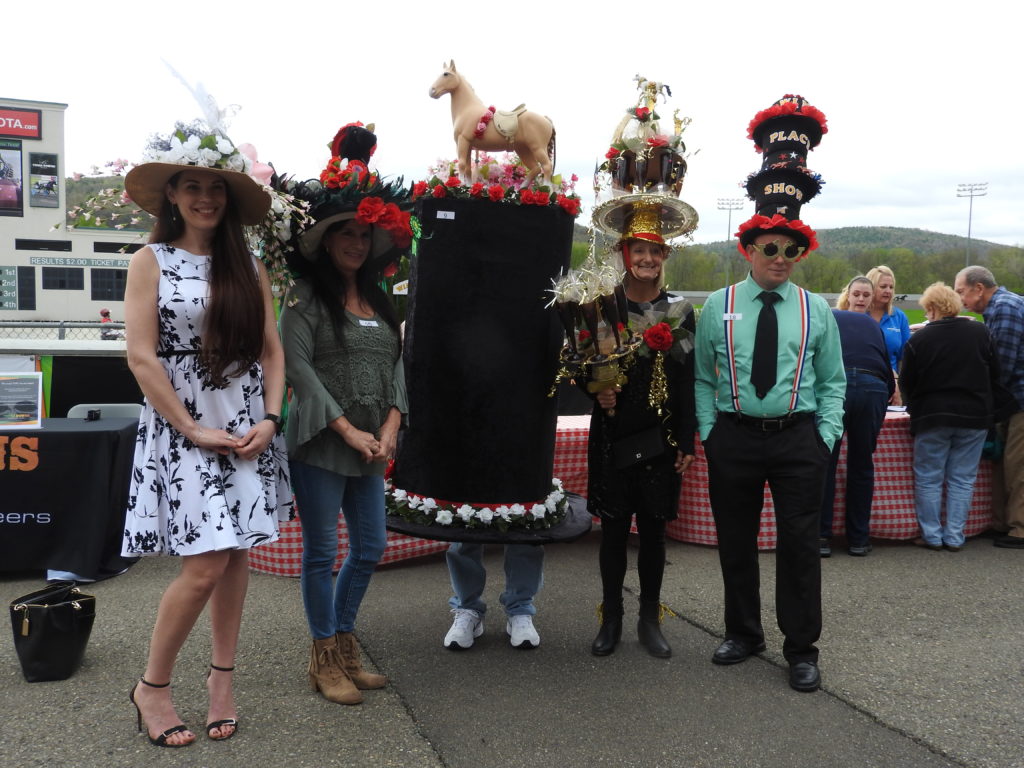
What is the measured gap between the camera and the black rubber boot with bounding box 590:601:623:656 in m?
3.52

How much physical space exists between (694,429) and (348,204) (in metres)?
1.73

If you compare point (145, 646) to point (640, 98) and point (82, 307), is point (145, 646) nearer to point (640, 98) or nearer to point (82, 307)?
point (640, 98)

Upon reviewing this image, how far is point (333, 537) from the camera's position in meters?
2.98

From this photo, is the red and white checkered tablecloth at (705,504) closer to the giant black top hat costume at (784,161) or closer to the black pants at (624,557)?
the black pants at (624,557)

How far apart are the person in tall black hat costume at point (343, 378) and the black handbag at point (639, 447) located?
3.11 feet

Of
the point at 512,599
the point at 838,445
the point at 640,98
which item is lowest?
the point at 512,599

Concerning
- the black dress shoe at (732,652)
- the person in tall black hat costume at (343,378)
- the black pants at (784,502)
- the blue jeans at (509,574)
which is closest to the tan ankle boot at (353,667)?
the person in tall black hat costume at (343,378)

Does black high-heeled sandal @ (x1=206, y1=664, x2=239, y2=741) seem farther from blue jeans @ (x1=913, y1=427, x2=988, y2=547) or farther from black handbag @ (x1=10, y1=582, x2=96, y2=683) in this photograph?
blue jeans @ (x1=913, y1=427, x2=988, y2=547)

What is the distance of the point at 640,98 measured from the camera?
3414 millimetres

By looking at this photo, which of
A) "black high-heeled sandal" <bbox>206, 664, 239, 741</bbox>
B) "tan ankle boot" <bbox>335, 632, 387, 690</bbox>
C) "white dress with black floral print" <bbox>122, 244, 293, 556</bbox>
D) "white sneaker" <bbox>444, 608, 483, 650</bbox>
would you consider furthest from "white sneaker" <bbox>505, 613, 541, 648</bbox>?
"white dress with black floral print" <bbox>122, 244, 293, 556</bbox>

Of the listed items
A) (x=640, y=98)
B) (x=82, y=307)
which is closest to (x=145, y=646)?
(x=640, y=98)

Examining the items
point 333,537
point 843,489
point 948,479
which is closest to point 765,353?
point 333,537

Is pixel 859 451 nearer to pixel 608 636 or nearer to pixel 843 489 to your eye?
pixel 843 489

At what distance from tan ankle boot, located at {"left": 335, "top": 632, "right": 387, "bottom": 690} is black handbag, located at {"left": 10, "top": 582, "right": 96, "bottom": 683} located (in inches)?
41.2
